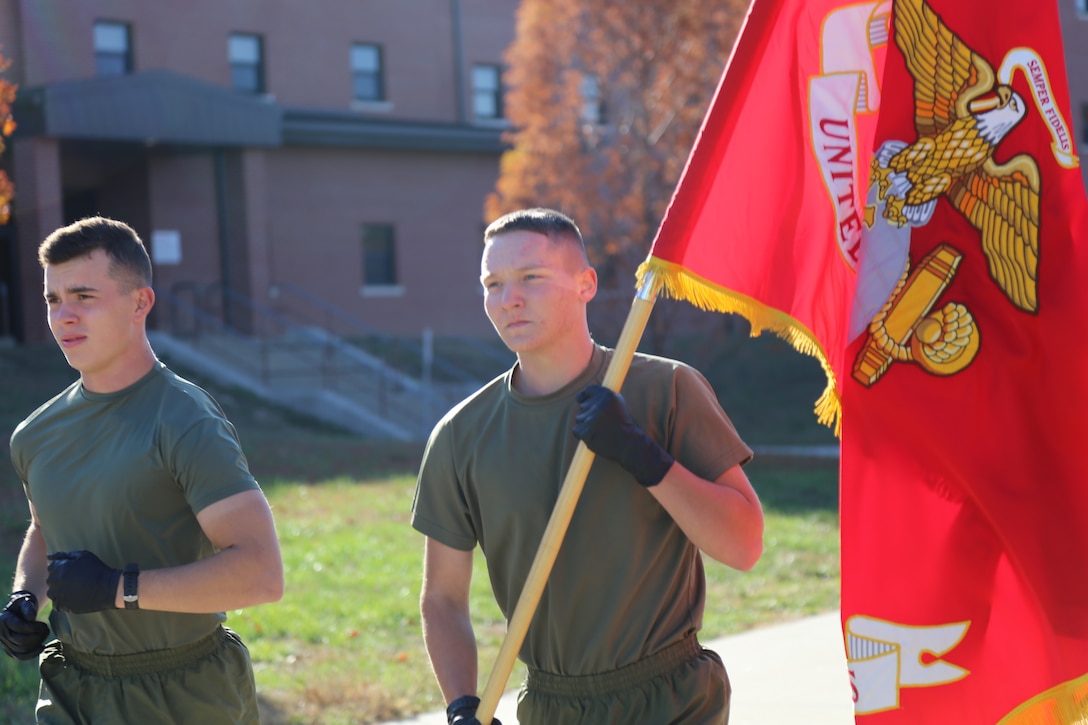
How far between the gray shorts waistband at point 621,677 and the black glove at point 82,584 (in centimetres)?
115

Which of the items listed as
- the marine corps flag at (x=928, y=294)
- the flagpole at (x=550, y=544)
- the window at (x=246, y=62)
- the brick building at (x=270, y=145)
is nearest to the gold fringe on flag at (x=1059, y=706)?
the marine corps flag at (x=928, y=294)

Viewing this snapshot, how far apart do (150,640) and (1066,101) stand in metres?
2.97

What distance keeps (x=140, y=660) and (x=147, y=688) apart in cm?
8

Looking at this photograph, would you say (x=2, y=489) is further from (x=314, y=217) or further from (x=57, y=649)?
(x=314, y=217)

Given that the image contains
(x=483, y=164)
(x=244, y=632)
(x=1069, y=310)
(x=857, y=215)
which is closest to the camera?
(x=1069, y=310)

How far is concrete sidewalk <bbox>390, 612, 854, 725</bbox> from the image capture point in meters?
6.64

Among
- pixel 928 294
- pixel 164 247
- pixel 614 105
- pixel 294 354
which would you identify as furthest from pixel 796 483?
pixel 164 247

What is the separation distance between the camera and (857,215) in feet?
12.7

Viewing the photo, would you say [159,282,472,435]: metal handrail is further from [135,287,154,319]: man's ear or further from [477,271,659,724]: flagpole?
[477,271,659,724]: flagpole

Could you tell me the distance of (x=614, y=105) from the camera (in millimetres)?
20078

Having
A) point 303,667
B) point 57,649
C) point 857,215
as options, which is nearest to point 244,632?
point 303,667

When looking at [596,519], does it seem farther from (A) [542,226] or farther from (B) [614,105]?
(B) [614,105]

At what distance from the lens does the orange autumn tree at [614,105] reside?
18922 millimetres

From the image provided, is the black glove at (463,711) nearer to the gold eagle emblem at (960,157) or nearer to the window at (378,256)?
the gold eagle emblem at (960,157)
